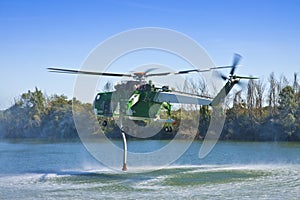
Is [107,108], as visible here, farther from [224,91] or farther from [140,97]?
[224,91]

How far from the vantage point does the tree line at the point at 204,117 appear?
5544 centimetres

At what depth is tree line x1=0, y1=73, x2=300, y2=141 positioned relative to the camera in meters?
55.4

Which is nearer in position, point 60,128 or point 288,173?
point 288,173

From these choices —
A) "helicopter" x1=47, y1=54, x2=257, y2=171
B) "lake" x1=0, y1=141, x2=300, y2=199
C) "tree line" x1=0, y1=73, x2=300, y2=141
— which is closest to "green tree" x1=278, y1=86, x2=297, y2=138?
"tree line" x1=0, y1=73, x2=300, y2=141

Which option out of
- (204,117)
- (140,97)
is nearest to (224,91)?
(140,97)

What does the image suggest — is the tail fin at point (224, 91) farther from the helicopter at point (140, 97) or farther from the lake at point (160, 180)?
the lake at point (160, 180)

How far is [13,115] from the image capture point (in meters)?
79.8

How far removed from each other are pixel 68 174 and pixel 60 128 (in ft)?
144

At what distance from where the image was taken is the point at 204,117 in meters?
55.4

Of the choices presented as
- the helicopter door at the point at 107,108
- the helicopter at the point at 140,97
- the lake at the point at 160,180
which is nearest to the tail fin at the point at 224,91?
the helicopter at the point at 140,97

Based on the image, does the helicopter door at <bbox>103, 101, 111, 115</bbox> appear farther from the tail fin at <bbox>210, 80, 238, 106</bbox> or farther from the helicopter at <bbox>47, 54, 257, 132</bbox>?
the tail fin at <bbox>210, 80, 238, 106</bbox>

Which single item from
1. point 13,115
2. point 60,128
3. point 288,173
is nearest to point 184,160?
point 288,173

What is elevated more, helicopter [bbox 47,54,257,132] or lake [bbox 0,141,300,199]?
helicopter [bbox 47,54,257,132]

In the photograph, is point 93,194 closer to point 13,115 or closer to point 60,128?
point 60,128
